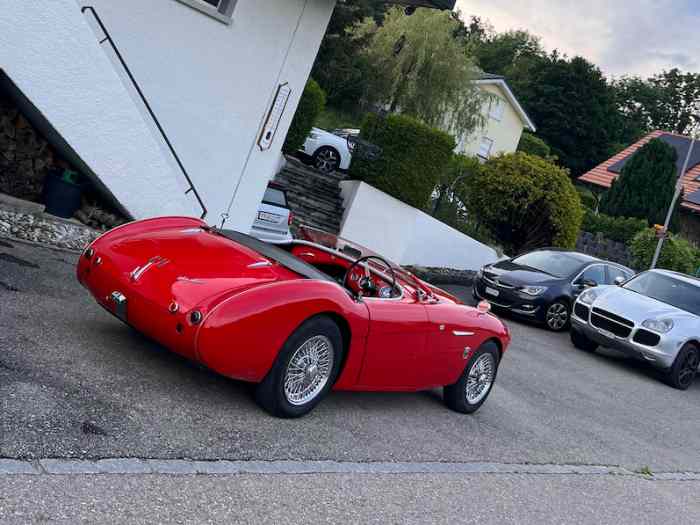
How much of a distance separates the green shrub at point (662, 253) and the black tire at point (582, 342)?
14884mm

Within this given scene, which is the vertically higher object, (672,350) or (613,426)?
(672,350)

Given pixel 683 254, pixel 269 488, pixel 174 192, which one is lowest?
pixel 269 488

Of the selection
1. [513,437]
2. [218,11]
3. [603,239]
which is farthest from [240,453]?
[603,239]

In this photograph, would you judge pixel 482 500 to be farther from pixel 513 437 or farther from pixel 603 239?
pixel 603 239

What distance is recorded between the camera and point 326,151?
2342 cm

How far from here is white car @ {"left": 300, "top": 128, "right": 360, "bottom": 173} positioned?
23.3m

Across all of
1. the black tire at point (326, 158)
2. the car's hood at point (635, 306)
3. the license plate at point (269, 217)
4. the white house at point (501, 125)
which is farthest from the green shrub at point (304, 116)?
the white house at point (501, 125)

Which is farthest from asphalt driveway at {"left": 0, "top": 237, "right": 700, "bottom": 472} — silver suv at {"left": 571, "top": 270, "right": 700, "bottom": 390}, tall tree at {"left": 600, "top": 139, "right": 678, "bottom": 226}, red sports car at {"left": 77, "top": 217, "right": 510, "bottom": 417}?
tall tree at {"left": 600, "top": 139, "right": 678, "bottom": 226}

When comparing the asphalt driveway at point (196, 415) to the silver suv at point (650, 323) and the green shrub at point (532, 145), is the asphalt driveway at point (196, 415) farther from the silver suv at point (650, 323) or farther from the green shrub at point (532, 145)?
the green shrub at point (532, 145)

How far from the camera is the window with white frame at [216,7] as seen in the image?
11.7 meters

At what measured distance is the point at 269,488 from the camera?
4648 mm

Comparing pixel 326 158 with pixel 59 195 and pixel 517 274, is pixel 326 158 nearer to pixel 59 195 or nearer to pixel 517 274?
pixel 517 274

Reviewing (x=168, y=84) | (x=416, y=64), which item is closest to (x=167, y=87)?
(x=168, y=84)

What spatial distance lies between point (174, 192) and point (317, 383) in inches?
215
